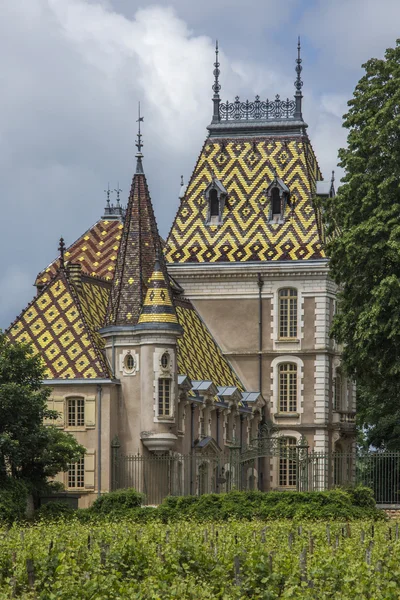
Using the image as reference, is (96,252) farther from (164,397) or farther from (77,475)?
(77,475)

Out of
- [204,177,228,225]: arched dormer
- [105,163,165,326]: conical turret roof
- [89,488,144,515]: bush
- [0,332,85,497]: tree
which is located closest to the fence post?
[105,163,165,326]: conical turret roof

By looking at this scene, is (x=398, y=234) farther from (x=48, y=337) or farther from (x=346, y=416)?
(x=346, y=416)

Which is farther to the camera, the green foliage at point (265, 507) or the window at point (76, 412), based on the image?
the window at point (76, 412)

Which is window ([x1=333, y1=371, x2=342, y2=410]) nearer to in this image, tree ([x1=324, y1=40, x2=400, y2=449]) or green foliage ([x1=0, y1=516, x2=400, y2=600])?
tree ([x1=324, y1=40, x2=400, y2=449])

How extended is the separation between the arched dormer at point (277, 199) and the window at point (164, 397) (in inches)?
578

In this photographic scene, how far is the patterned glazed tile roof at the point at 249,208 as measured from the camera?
229ft

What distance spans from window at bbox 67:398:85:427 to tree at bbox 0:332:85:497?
20.7ft

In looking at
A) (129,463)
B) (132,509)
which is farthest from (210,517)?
(129,463)

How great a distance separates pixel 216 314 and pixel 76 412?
14424 mm

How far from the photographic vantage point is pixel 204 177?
72688 mm

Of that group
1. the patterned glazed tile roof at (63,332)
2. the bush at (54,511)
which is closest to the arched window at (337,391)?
the patterned glazed tile roof at (63,332)

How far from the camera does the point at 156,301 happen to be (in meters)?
57.8

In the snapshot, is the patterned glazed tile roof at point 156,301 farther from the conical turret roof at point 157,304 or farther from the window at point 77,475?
the window at point 77,475

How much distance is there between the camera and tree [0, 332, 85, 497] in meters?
48.3
